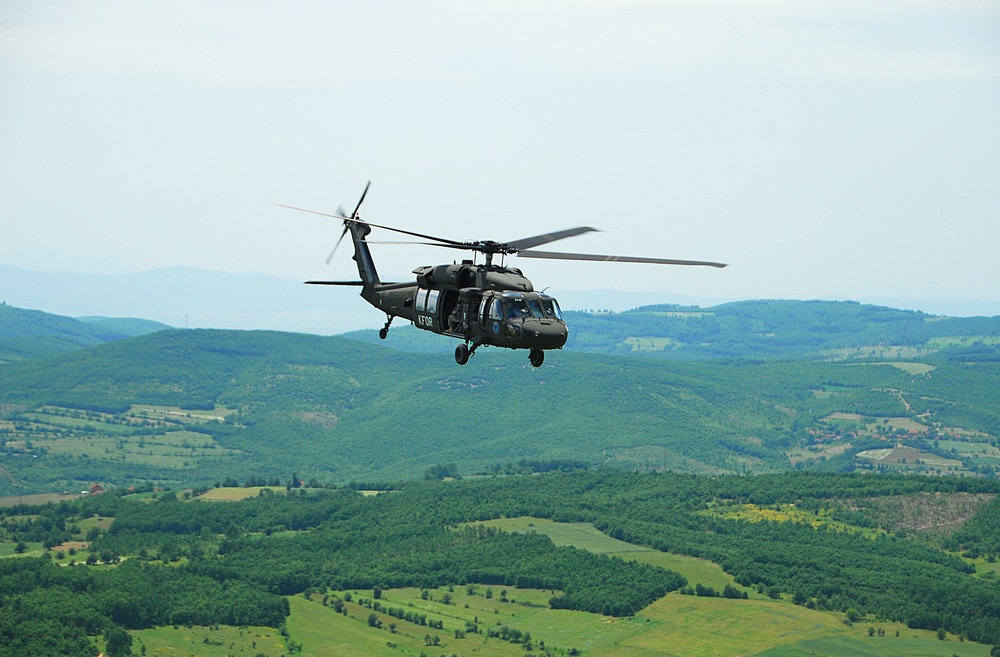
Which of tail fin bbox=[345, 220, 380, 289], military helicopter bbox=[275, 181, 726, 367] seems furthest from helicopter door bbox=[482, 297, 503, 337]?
tail fin bbox=[345, 220, 380, 289]

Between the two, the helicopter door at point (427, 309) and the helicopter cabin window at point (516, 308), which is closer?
the helicopter cabin window at point (516, 308)

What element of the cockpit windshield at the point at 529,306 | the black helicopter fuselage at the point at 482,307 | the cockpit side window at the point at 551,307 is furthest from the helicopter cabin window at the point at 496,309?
the cockpit side window at the point at 551,307

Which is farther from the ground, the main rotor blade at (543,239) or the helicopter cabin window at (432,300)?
the main rotor blade at (543,239)

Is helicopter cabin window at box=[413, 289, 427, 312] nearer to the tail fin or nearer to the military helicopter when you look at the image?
the military helicopter

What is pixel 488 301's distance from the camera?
86.5 meters

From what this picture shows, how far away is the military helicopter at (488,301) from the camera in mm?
83562

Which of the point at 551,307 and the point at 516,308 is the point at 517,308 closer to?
the point at 516,308

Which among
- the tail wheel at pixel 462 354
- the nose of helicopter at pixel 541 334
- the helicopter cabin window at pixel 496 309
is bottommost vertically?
the tail wheel at pixel 462 354

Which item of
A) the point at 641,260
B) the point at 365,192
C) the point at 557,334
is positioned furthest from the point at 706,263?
the point at 365,192

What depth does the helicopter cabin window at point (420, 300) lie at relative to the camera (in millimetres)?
93438

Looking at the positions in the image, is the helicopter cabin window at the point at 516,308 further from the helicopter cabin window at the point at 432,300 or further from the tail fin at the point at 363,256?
the tail fin at the point at 363,256

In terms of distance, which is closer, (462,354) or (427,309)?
(462,354)

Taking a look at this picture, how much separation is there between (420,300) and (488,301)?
29.2 feet

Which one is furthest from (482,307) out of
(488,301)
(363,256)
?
(363,256)
